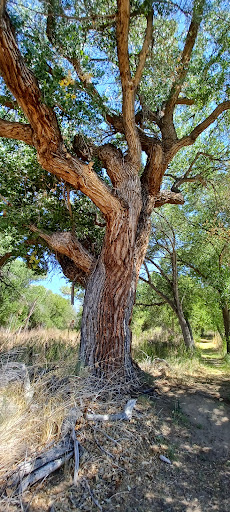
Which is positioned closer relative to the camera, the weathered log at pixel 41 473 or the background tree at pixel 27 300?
the weathered log at pixel 41 473

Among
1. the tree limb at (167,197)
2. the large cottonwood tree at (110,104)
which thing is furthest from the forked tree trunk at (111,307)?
the tree limb at (167,197)

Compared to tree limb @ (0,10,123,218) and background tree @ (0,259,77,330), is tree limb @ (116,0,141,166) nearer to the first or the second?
tree limb @ (0,10,123,218)

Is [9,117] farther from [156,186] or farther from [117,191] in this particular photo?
[156,186]

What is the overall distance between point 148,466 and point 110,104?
629cm

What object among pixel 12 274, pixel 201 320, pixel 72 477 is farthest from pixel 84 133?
pixel 201 320

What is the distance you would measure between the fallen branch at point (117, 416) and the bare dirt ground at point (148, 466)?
0.07m

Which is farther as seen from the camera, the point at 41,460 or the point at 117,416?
the point at 117,416

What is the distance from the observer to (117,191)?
4.78 meters

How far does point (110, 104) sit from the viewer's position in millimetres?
5586

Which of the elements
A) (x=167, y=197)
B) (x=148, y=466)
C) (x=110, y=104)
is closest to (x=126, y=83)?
(x=110, y=104)

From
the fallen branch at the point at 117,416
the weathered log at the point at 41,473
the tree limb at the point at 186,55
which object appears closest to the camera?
the weathered log at the point at 41,473

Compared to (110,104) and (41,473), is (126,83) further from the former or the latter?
(41,473)

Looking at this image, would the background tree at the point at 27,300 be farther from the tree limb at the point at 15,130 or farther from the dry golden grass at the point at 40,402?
the tree limb at the point at 15,130

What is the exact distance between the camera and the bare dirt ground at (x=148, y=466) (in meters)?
2.05
